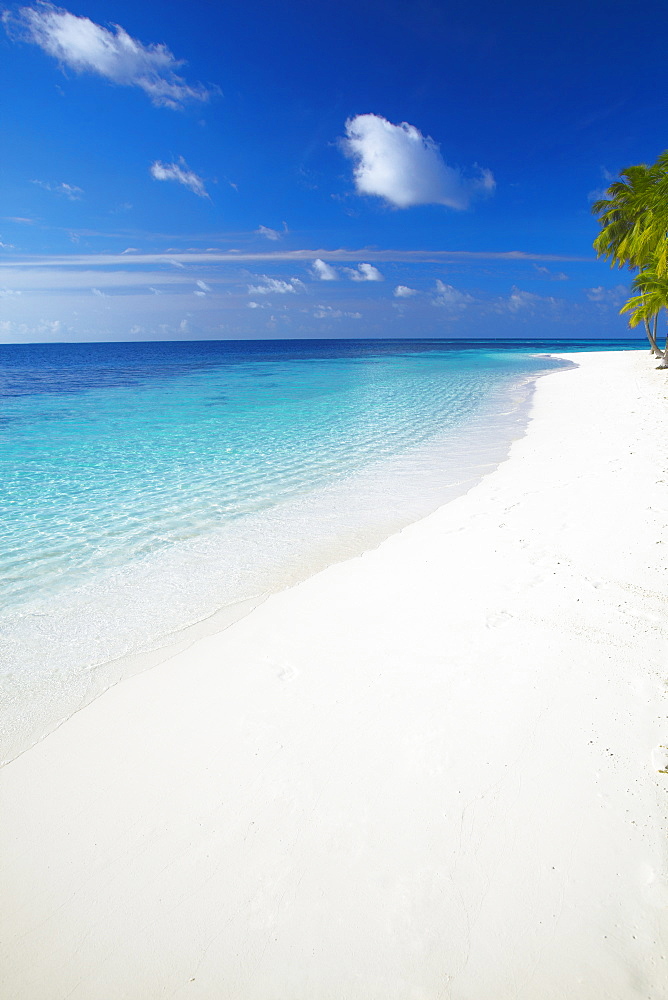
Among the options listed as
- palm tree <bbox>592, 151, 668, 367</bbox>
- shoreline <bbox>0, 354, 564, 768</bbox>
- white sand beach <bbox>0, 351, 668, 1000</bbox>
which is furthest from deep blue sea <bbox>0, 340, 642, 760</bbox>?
palm tree <bbox>592, 151, 668, 367</bbox>

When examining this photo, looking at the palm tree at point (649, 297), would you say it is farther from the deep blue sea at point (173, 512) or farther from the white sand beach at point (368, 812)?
the white sand beach at point (368, 812)

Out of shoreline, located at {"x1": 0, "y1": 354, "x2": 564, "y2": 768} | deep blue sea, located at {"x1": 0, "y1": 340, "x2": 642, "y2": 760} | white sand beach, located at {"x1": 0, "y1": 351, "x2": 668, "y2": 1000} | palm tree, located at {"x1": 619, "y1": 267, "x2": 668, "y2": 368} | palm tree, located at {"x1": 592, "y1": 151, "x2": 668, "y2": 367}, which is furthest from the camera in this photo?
palm tree, located at {"x1": 619, "y1": 267, "x2": 668, "y2": 368}

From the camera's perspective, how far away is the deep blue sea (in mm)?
4387

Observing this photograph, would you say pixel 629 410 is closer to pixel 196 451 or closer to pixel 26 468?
pixel 196 451

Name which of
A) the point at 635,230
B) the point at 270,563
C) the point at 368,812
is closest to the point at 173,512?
the point at 270,563

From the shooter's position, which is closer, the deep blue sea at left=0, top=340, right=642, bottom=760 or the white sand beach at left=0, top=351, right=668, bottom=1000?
the white sand beach at left=0, top=351, right=668, bottom=1000

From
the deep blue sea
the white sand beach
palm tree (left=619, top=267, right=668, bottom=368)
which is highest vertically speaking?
palm tree (left=619, top=267, right=668, bottom=368)

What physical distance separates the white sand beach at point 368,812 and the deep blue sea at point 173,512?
72 centimetres

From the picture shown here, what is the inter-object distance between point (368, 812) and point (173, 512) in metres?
6.04

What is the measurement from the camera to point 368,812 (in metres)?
2.58

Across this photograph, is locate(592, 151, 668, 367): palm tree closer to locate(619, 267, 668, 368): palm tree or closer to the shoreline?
locate(619, 267, 668, 368): palm tree

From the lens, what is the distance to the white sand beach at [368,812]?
1985 millimetres

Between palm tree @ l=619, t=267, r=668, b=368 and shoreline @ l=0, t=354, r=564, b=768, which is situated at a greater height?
palm tree @ l=619, t=267, r=668, b=368

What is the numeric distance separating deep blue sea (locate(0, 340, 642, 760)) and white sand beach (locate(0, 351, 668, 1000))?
2.37ft
